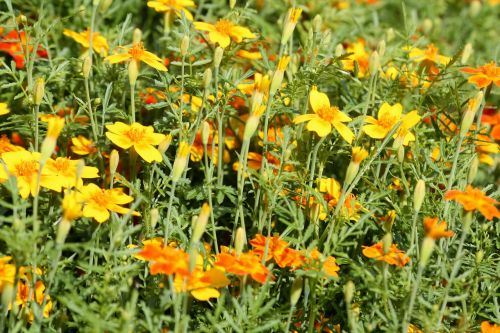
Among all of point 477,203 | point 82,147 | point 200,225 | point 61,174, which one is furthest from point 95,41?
point 477,203

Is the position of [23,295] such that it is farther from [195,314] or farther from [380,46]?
[380,46]

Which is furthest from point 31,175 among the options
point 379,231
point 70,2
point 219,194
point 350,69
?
point 70,2

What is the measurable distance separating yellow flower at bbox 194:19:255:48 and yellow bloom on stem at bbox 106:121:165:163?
1.05ft

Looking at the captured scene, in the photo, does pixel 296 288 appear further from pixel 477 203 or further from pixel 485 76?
pixel 485 76

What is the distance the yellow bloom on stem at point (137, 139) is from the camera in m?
1.69

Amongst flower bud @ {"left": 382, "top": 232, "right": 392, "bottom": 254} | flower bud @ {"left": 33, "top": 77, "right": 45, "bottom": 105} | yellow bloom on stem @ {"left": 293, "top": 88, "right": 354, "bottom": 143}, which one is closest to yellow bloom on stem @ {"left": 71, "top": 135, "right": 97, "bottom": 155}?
flower bud @ {"left": 33, "top": 77, "right": 45, "bottom": 105}

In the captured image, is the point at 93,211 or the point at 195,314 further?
the point at 195,314

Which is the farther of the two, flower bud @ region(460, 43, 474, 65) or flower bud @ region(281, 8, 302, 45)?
flower bud @ region(460, 43, 474, 65)

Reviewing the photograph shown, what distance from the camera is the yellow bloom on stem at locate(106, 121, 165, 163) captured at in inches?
66.6

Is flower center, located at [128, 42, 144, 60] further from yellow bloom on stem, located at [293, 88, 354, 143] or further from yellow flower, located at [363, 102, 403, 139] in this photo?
yellow flower, located at [363, 102, 403, 139]

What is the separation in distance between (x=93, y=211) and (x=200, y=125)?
45 centimetres

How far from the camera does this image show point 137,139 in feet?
5.68

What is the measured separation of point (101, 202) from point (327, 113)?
1.88 ft

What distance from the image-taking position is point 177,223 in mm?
1734
